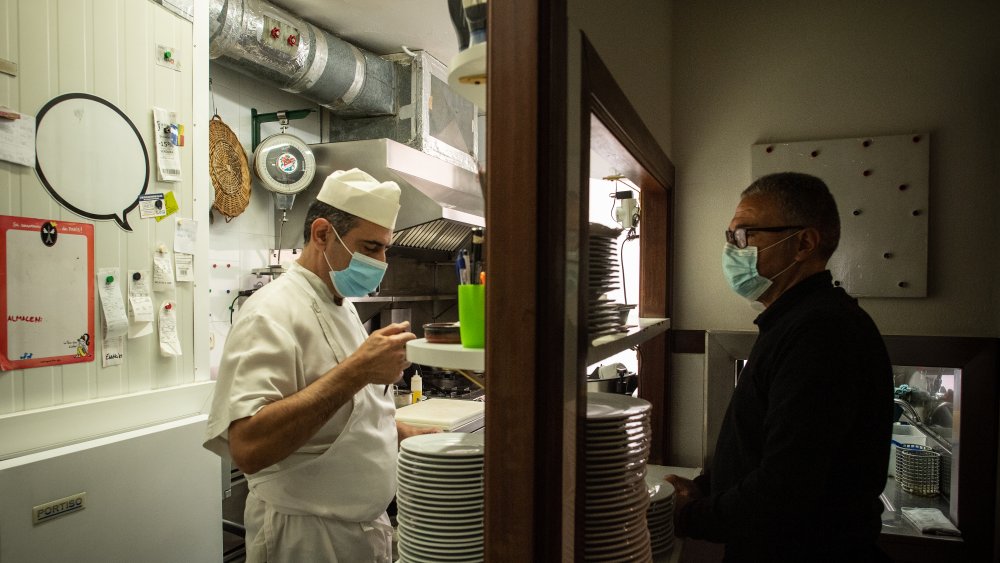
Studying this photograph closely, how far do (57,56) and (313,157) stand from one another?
5.69ft

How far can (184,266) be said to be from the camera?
2477mm

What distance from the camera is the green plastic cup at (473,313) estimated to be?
3.36 ft

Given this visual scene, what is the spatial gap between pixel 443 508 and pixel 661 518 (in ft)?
2.41

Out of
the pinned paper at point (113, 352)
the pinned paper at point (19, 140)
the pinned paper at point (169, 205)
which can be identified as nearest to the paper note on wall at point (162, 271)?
the pinned paper at point (169, 205)

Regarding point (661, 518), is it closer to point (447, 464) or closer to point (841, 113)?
point (447, 464)

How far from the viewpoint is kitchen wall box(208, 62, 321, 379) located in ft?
11.2

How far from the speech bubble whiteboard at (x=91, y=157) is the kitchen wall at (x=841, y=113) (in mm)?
2108

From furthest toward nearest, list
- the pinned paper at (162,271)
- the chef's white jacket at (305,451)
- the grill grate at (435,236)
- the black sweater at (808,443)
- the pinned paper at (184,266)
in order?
the grill grate at (435,236), the pinned paper at (184,266), the pinned paper at (162,271), the chef's white jacket at (305,451), the black sweater at (808,443)

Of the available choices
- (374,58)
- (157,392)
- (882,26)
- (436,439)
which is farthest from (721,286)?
(374,58)

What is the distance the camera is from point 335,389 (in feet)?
5.26

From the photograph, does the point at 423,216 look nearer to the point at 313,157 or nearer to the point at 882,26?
the point at 313,157

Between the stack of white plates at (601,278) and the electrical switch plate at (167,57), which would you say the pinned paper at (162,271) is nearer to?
the electrical switch plate at (167,57)

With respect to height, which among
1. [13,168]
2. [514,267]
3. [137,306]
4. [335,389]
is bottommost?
[335,389]

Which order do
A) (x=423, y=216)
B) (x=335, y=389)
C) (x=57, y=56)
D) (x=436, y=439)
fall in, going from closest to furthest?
(x=436, y=439) → (x=335, y=389) → (x=57, y=56) → (x=423, y=216)
